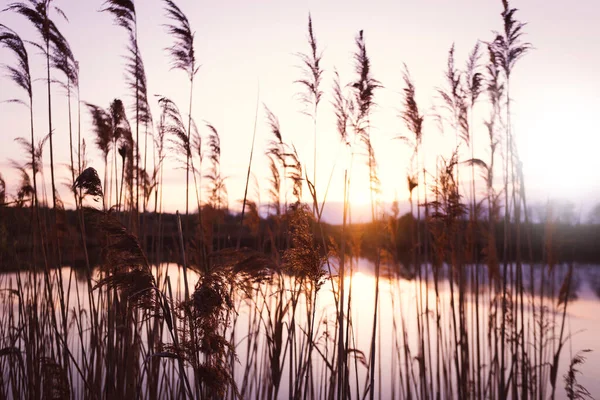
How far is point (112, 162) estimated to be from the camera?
17.1ft

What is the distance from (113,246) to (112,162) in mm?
3397

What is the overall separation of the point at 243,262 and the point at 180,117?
1.42m

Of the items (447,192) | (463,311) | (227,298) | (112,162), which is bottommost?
(463,311)

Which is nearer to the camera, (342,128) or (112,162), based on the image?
(342,128)

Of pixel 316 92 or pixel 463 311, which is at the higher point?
pixel 316 92

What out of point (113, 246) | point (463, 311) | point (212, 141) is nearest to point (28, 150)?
point (212, 141)

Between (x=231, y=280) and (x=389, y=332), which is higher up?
(x=231, y=280)

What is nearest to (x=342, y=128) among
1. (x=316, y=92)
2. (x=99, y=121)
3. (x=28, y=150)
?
(x=316, y=92)

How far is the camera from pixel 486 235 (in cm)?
535

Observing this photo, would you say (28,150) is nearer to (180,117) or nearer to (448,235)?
(180,117)

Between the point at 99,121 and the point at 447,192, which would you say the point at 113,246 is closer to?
the point at 99,121

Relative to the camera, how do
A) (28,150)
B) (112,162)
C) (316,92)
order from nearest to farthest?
(316,92), (112,162), (28,150)

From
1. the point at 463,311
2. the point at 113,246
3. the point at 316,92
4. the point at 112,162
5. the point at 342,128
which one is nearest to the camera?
the point at 113,246

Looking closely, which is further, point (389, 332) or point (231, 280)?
point (389, 332)
